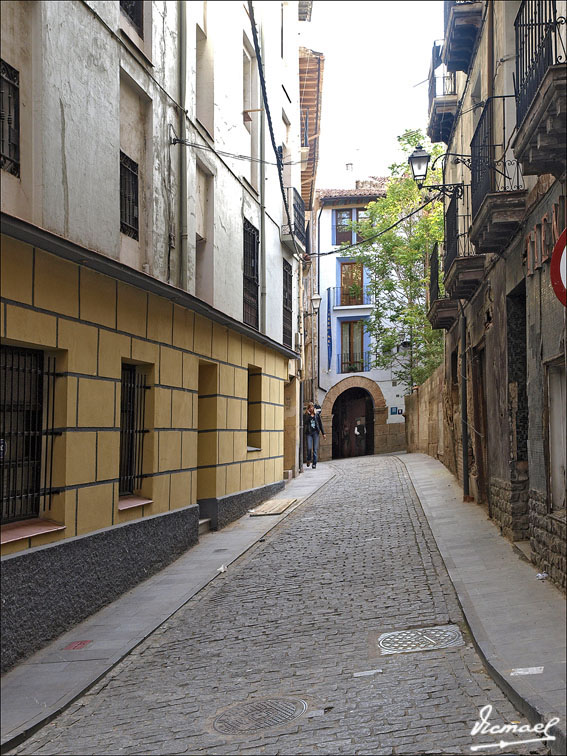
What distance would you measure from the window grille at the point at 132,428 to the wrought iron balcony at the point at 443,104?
9218mm

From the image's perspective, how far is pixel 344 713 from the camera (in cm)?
528

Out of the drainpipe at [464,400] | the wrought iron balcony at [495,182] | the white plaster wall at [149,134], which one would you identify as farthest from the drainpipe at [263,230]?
the wrought iron balcony at [495,182]

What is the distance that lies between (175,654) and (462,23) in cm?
1010

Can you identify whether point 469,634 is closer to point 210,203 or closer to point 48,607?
point 48,607

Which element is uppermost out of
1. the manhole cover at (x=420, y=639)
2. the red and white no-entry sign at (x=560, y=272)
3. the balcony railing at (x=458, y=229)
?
the balcony railing at (x=458, y=229)

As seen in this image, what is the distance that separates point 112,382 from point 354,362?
94.2ft

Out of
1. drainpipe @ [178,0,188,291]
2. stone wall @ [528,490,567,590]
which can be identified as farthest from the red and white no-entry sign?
drainpipe @ [178,0,188,291]

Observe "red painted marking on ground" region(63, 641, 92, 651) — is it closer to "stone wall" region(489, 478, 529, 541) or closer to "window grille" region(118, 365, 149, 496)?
"window grille" region(118, 365, 149, 496)

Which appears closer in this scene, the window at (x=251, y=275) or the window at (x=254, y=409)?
the window at (x=251, y=275)

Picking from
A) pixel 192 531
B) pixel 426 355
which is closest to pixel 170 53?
pixel 192 531

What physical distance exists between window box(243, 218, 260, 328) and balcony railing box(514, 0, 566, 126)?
770 centimetres

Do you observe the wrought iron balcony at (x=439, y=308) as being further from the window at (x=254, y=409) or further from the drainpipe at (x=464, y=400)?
the window at (x=254, y=409)

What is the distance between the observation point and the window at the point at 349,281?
123 ft

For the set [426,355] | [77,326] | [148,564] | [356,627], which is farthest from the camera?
[426,355]
